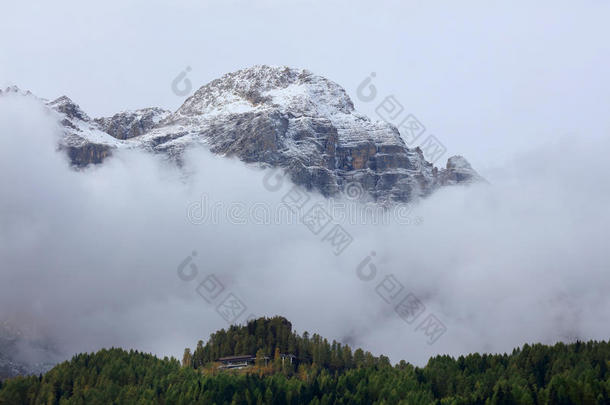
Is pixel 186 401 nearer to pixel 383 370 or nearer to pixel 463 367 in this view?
pixel 383 370

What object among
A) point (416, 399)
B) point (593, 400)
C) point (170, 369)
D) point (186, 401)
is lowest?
point (593, 400)

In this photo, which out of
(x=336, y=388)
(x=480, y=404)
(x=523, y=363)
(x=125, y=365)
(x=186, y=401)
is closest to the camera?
(x=480, y=404)

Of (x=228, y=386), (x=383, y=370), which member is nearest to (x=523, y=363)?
(x=383, y=370)

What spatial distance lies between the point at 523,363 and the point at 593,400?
42990mm

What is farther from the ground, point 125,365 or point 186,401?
point 125,365

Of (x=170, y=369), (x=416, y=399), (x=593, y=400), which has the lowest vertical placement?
(x=593, y=400)

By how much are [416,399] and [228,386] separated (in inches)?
1558

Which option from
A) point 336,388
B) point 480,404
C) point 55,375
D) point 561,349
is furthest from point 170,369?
point 561,349

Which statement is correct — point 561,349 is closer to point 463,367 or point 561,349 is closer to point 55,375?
point 463,367

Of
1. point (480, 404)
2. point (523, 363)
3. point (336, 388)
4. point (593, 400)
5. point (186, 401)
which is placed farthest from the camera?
point (523, 363)

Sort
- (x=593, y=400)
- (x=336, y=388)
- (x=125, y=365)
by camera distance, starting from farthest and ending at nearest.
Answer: (x=125, y=365) < (x=336, y=388) < (x=593, y=400)

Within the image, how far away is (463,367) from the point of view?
16438 centimetres

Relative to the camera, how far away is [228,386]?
15038 cm

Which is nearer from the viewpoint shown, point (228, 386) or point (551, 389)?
point (551, 389)
